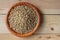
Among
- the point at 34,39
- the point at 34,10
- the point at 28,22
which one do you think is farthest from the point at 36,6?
the point at 34,39

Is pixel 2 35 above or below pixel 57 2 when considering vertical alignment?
below

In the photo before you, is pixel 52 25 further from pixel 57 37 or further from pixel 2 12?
pixel 2 12

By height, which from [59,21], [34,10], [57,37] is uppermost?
[34,10]
